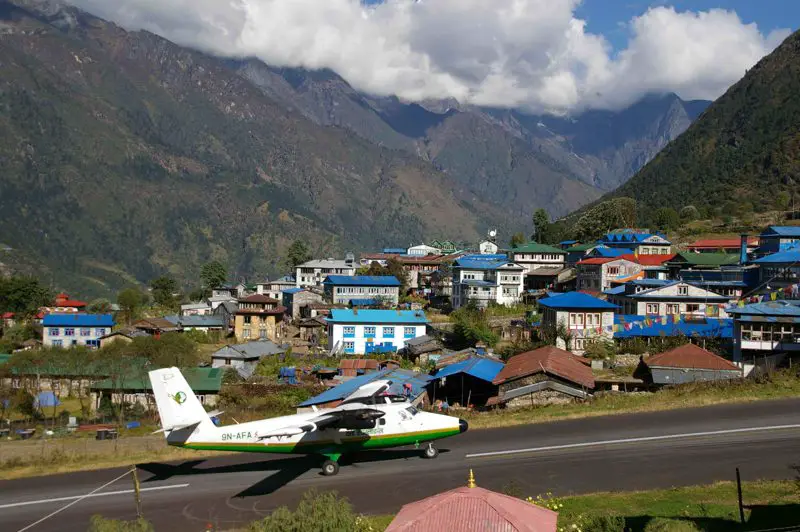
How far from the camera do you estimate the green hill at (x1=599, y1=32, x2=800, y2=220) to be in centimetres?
14162

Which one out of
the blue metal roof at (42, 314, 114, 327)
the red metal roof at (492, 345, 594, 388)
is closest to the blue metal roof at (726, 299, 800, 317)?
the red metal roof at (492, 345, 594, 388)

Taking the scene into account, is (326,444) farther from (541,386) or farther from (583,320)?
(583,320)

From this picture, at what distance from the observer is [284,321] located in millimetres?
84000

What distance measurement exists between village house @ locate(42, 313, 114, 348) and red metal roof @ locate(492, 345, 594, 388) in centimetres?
6249

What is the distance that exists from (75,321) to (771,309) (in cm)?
7724

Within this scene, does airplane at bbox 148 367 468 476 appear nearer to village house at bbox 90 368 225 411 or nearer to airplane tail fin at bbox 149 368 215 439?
airplane tail fin at bbox 149 368 215 439

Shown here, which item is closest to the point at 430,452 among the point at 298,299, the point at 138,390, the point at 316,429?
the point at 316,429

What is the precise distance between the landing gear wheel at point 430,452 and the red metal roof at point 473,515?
11446 millimetres

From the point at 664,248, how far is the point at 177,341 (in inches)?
2447

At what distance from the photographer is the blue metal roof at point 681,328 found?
50.3 metres

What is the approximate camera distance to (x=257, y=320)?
78.8m

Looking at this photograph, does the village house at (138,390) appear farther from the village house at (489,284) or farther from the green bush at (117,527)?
the green bush at (117,527)

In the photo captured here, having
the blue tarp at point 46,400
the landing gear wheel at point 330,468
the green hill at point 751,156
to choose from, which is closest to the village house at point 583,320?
the landing gear wheel at point 330,468

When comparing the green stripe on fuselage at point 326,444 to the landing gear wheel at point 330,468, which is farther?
the green stripe on fuselage at point 326,444
